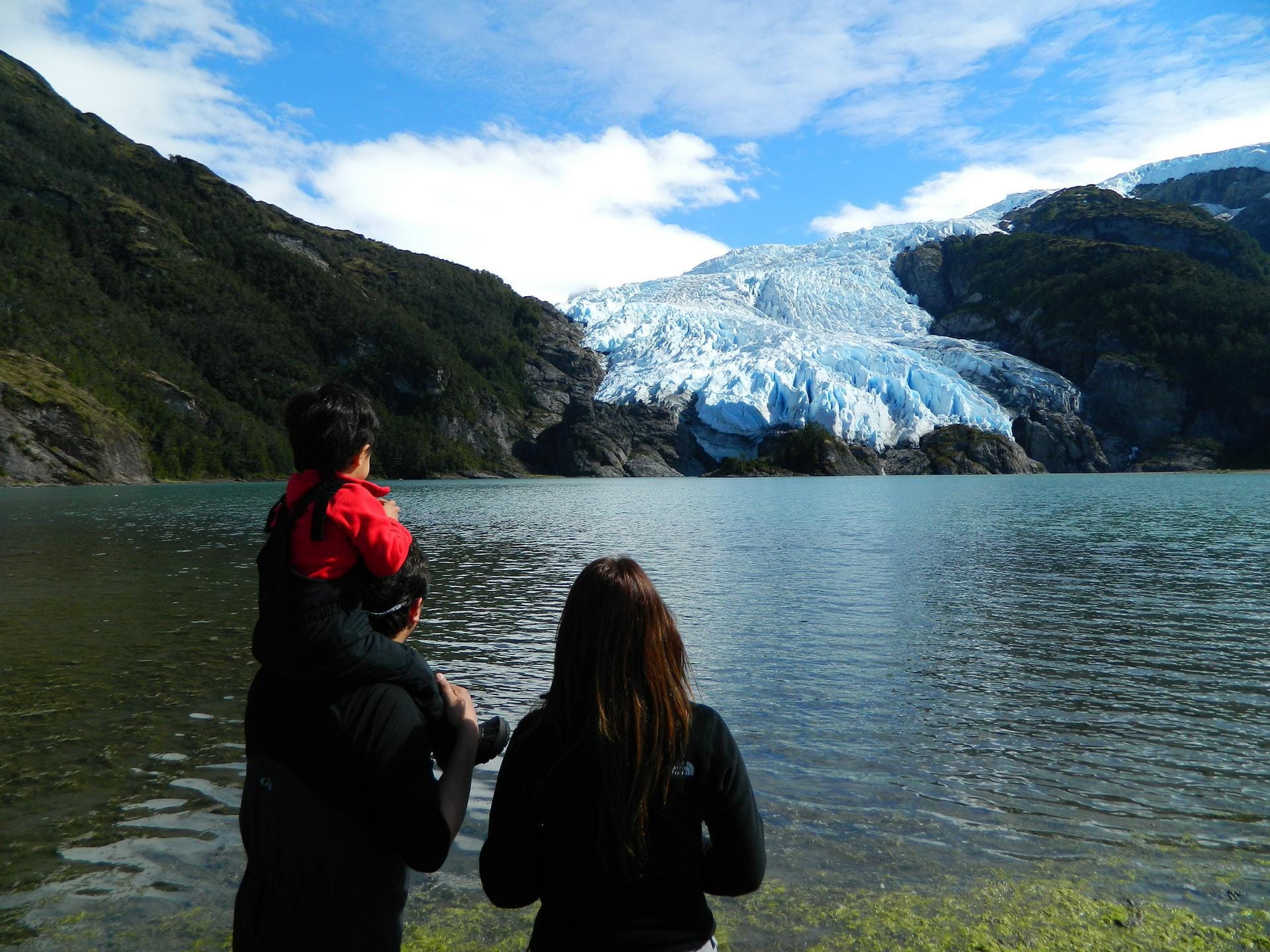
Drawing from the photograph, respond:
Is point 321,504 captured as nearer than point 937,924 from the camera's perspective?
Yes

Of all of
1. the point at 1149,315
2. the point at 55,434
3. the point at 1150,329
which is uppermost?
the point at 1149,315

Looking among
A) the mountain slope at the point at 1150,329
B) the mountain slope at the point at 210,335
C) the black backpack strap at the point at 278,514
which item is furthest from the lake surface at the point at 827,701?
the mountain slope at the point at 1150,329

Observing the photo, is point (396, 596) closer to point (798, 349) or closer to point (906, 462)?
point (906, 462)

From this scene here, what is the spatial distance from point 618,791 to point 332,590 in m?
1.15

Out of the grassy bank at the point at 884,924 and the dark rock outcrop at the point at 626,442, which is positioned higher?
the dark rock outcrop at the point at 626,442

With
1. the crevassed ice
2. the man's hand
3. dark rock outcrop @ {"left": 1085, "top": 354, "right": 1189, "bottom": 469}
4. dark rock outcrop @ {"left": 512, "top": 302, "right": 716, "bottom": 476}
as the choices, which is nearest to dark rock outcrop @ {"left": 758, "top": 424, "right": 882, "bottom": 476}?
the crevassed ice

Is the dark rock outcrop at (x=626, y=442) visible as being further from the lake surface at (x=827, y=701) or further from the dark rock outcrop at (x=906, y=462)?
the lake surface at (x=827, y=701)

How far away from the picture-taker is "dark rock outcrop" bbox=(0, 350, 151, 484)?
8756 cm

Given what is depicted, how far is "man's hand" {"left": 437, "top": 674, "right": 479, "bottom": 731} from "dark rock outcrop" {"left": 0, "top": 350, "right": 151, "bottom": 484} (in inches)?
4094

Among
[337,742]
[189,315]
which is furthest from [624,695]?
[189,315]

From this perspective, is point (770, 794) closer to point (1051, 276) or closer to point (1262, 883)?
point (1262, 883)

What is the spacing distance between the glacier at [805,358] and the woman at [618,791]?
13307 cm

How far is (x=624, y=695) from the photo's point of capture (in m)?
2.52

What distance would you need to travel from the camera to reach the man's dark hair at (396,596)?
3033 mm
